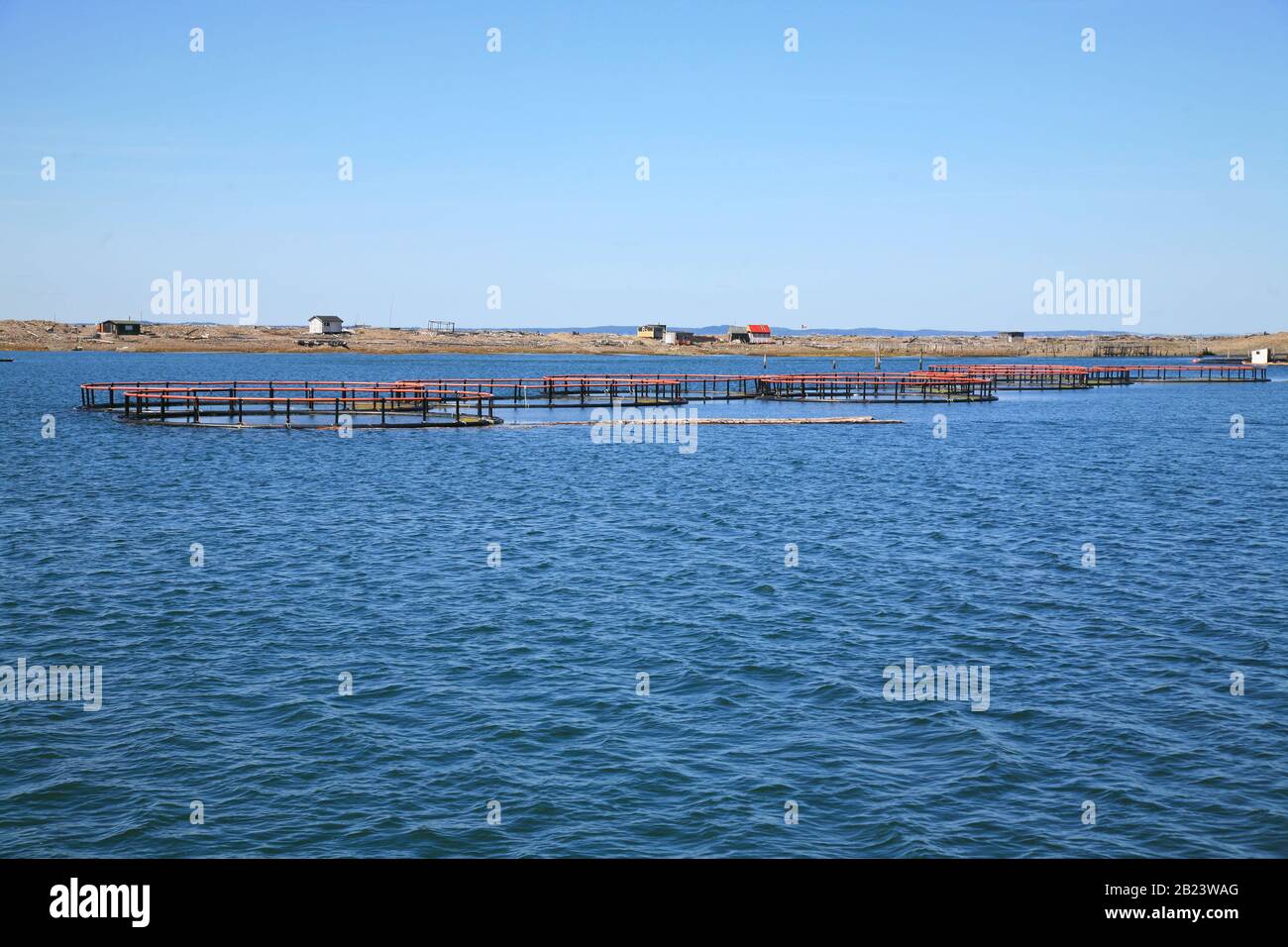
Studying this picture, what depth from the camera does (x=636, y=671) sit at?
20.1 m

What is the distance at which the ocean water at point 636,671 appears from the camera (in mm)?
13742

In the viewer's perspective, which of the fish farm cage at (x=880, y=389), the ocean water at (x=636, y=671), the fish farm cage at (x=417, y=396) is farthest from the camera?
the fish farm cage at (x=880, y=389)

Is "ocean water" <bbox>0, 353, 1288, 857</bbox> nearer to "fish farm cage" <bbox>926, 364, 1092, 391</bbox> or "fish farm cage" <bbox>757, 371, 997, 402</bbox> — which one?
"fish farm cage" <bbox>757, 371, 997, 402</bbox>

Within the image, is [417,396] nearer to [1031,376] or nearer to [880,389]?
[880,389]

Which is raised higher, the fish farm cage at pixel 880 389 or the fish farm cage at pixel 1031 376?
the fish farm cage at pixel 1031 376

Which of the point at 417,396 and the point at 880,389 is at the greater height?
the point at 880,389

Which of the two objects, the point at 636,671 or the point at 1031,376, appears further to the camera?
the point at 1031,376

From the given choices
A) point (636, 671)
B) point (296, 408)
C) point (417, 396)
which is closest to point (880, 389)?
point (417, 396)
